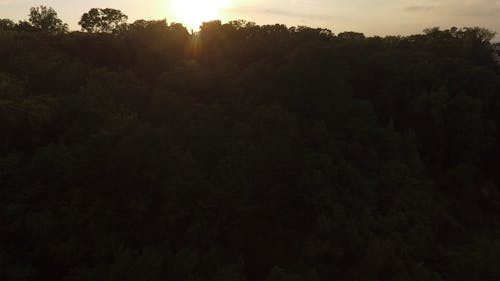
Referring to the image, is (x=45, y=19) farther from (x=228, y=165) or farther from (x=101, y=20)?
(x=228, y=165)

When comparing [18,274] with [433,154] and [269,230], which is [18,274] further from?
[433,154]

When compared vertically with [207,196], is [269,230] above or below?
below

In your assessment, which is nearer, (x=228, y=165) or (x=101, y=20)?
(x=228, y=165)

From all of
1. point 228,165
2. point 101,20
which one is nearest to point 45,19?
point 101,20

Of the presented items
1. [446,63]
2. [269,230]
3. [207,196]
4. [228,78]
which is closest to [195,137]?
[207,196]

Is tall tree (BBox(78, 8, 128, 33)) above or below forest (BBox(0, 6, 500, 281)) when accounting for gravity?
above

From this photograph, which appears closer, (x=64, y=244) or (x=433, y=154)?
(x=64, y=244)

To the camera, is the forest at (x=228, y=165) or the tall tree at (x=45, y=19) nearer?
the forest at (x=228, y=165)

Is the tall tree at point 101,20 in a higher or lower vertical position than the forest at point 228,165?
higher
